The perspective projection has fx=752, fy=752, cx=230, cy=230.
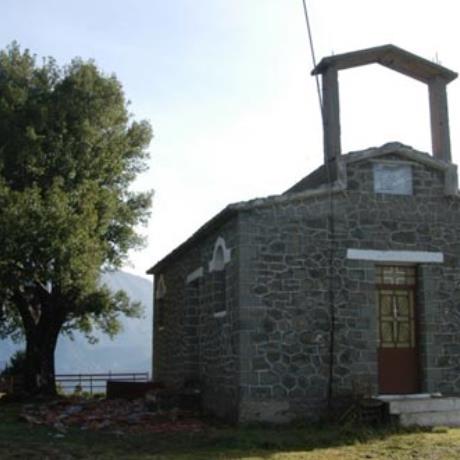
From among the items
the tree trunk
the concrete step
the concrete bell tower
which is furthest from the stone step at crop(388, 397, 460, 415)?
the tree trunk

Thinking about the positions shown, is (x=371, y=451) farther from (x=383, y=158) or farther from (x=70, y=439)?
(x=383, y=158)

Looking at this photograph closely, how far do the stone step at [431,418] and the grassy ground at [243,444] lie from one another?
335 mm

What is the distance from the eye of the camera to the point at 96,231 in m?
23.6

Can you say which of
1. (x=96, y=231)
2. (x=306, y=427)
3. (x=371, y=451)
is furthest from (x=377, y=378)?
(x=96, y=231)

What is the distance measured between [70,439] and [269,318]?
13.8ft

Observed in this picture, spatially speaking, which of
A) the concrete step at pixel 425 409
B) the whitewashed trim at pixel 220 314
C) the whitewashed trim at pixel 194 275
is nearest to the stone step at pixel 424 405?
the concrete step at pixel 425 409

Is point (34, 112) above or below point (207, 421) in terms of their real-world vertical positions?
above

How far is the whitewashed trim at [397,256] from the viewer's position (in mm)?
15016

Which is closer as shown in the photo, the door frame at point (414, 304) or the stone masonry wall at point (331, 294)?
the stone masonry wall at point (331, 294)

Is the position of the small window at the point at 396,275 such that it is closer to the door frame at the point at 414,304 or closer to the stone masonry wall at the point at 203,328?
the door frame at the point at 414,304

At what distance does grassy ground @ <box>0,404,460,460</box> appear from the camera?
36.3 feet

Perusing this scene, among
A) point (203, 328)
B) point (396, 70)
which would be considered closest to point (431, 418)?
point (203, 328)

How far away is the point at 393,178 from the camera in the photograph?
1555 centimetres

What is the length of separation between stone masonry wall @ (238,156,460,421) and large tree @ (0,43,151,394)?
861 cm
